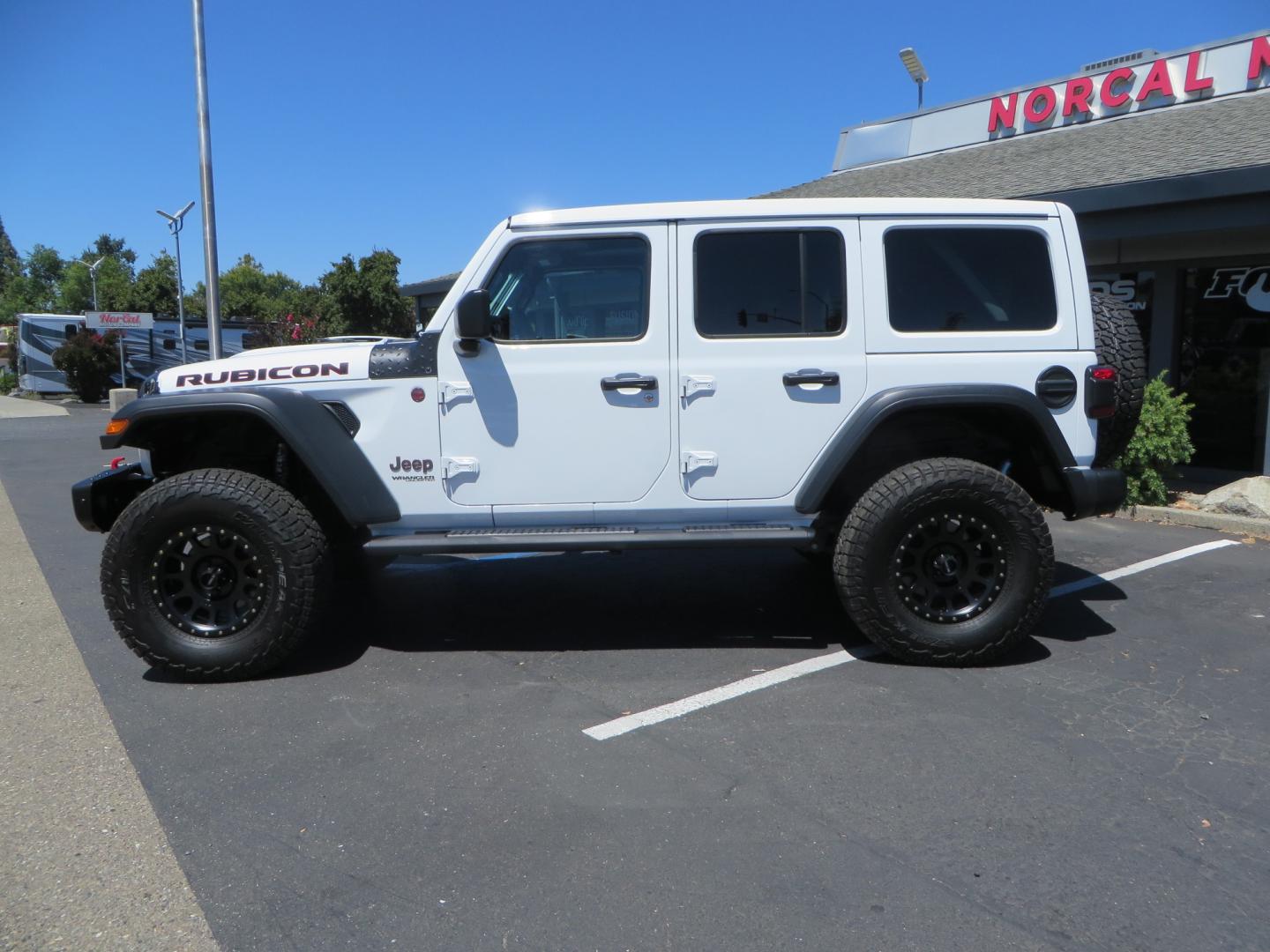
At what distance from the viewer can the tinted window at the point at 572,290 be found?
4523 mm

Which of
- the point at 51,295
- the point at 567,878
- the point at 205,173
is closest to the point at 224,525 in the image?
the point at 567,878

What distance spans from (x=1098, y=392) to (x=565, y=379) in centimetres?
253

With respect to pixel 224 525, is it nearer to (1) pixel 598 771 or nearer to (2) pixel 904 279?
(1) pixel 598 771

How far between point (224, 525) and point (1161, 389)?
7704 mm

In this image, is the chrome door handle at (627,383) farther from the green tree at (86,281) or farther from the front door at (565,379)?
the green tree at (86,281)

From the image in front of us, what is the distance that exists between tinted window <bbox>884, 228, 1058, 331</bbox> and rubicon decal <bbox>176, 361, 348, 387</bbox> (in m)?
2.67

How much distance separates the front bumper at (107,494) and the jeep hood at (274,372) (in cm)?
60

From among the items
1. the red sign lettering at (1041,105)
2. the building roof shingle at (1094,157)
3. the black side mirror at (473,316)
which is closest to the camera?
the black side mirror at (473,316)

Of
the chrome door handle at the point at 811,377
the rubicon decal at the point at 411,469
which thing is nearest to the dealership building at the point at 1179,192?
the chrome door handle at the point at 811,377

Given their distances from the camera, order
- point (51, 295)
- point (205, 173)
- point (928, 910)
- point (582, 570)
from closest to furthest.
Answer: point (928, 910) → point (582, 570) → point (205, 173) → point (51, 295)

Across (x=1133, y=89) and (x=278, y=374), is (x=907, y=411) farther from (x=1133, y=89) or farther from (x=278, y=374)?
(x=1133, y=89)

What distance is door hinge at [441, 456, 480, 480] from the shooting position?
4496 mm

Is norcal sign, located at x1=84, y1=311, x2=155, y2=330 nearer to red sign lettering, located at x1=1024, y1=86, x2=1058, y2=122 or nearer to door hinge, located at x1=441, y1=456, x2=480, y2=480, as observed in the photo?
red sign lettering, located at x1=1024, y1=86, x2=1058, y2=122

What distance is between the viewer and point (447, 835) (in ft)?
10.1
